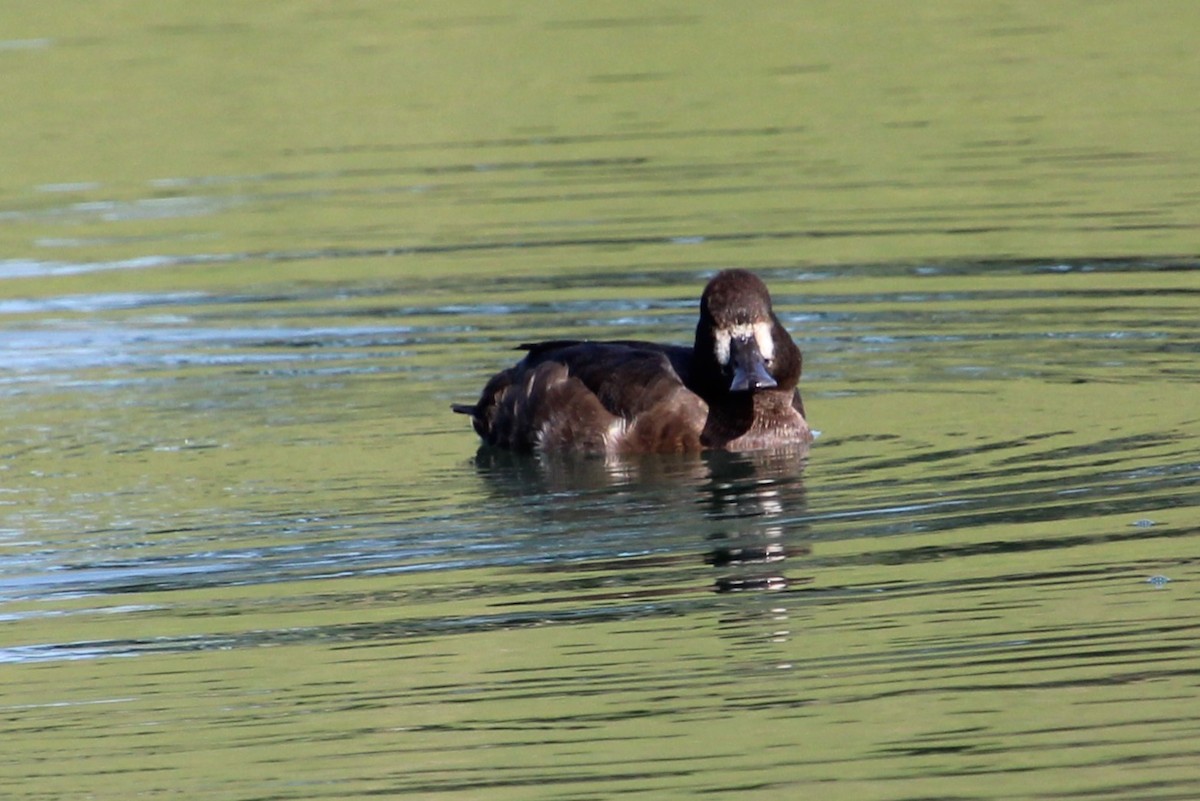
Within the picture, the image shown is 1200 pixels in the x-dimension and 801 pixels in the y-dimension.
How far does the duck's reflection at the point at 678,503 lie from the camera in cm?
952

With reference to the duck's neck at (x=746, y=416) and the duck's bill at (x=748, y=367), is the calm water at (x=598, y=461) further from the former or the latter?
the duck's bill at (x=748, y=367)

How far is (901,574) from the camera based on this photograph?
905 centimetres

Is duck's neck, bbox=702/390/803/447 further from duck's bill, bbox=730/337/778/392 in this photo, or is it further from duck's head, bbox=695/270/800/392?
duck's bill, bbox=730/337/778/392

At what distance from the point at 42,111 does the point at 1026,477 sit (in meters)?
16.7

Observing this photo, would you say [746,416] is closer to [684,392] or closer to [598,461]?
[684,392]

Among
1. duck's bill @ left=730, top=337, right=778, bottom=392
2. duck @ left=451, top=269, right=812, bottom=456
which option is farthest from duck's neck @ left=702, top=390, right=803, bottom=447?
duck's bill @ left=730, top=337, right=778, bottom=392

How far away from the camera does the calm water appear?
7488mm

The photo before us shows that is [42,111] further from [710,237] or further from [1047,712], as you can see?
[1047,712]

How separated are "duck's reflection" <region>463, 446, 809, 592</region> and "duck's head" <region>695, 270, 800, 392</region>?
0.45 m

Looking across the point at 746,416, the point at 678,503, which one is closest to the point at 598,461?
the point at 746,416

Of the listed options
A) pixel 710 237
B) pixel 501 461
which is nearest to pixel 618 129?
pixel 710 237

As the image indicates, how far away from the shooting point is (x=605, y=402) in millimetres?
11672

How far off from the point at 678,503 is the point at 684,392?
1.20 m

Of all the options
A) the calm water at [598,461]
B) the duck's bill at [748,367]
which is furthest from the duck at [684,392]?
the calm water at [598,461]
